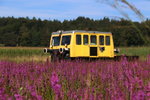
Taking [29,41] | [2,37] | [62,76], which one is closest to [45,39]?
[29,41]

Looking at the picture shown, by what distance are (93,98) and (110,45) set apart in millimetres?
12775

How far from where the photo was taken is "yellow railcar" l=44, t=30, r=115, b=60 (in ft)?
44.1

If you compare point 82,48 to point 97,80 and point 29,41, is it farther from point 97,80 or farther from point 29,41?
point 29,41

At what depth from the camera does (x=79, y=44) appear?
1368 cm

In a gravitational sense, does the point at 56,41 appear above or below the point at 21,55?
above

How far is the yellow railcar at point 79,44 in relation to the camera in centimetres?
1345

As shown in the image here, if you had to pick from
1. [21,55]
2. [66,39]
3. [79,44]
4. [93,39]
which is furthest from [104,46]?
[21,55]

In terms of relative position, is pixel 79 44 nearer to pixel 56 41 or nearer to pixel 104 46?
pixel 56 41

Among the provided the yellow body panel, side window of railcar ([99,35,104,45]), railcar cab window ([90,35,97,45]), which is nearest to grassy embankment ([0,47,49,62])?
the yellow body panel

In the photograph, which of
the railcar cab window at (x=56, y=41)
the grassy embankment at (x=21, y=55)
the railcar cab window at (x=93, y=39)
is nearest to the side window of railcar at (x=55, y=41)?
the railcar cab window at (x=56, y=41)

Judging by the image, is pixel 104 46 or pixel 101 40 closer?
pixel 101 40

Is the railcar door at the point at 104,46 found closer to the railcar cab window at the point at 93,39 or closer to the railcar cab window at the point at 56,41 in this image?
the railcar cab window at the point at 93,39

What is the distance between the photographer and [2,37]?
104312 millimetres

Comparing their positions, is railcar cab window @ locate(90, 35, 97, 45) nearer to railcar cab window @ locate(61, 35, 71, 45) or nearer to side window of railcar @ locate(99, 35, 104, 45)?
side window of railcar @ locate(99, 35, 104, 45)
